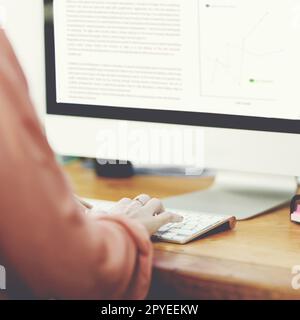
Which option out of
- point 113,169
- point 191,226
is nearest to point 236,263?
point 191,226

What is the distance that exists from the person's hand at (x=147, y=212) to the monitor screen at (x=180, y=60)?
0.18 meters

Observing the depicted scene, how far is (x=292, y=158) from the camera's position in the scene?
106 cm

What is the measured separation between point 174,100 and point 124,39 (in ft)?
0.41

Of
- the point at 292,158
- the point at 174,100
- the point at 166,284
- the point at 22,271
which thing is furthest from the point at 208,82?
the point at 22,271

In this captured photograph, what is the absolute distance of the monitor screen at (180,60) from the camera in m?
1.02

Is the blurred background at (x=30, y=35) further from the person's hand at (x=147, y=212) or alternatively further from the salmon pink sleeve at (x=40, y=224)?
the salmon pink sleeve at (x=40, y=224)

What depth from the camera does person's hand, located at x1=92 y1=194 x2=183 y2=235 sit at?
3.03ft

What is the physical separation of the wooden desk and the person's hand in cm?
3

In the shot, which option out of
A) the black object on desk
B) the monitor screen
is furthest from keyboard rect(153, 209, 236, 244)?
the black object on desk

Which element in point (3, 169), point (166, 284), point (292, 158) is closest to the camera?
point (3, 169)

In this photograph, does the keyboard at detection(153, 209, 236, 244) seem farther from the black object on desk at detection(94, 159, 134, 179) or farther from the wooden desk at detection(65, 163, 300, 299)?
the black object on desk at detection(94, 159, 134, 179)

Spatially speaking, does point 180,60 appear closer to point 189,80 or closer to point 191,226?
point 189,80

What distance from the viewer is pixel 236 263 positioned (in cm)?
85
